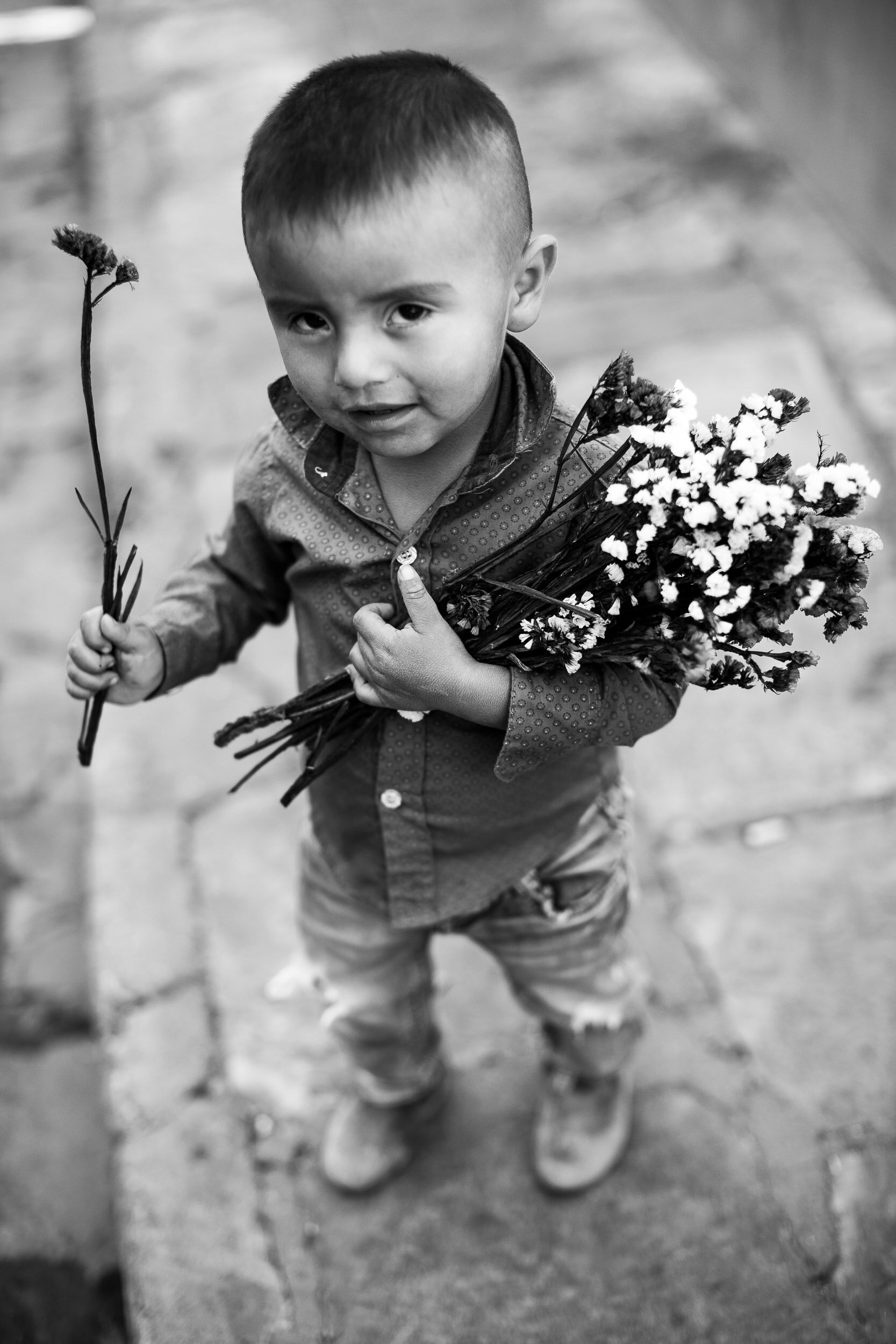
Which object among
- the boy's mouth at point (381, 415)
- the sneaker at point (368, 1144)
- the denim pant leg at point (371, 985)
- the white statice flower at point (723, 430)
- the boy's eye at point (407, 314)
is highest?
the boy's eye at point (407, 314)

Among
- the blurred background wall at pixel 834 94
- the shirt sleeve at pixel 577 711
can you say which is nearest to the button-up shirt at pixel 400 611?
the shirt sleeve at pixel 577 711

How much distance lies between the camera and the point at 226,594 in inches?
67.3

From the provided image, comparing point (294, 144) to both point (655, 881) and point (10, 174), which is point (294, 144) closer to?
point (655, 881)

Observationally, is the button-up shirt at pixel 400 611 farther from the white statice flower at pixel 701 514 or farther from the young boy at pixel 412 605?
the white statice flower at pixel 701 514

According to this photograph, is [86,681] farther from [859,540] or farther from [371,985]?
[859,540]

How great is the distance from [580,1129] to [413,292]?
144 centimetres

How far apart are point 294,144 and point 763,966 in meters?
1.70

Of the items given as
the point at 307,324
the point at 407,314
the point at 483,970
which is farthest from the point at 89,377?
the point at 483,970

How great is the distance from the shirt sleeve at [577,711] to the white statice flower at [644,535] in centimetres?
20

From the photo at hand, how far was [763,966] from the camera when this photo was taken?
7.68 ft

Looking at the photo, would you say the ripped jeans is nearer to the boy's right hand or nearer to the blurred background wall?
the boy's right hand

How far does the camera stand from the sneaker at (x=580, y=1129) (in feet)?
6.79

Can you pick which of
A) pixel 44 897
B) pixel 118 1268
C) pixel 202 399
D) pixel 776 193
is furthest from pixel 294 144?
pixel 776 193

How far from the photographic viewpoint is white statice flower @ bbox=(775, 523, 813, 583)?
1286mm
